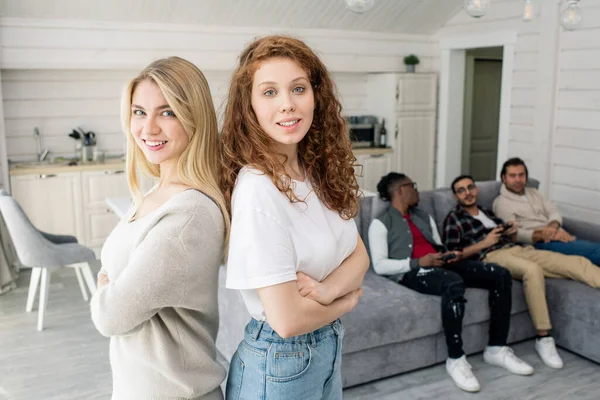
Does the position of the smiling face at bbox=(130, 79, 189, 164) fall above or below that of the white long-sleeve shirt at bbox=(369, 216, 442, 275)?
above

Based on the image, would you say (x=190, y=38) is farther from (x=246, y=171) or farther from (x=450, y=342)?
(x=246, y=171)

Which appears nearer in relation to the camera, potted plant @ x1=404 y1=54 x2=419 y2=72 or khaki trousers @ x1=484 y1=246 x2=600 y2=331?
khaki trousers @ x1=484 y1=246 x2=600 y2=331

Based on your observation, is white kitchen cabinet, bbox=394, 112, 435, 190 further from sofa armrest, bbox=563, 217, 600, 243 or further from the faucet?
the faucet

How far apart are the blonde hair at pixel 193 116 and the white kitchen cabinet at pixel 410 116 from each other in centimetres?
577

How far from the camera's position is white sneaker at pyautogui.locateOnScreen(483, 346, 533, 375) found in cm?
332

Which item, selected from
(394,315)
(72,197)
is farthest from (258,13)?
(394,315)

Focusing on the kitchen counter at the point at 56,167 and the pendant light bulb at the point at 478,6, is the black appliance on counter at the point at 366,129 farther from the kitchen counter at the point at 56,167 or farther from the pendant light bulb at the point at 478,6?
the pendant light bulb at the point at 478,6

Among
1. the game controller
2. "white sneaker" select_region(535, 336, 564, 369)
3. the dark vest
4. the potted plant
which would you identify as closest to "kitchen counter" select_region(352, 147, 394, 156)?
the potted plant

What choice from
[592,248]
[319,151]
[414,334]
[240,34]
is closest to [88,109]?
[240,34]

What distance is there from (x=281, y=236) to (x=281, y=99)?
29 centimetres

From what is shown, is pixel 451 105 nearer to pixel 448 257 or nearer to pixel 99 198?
pixel 448 257

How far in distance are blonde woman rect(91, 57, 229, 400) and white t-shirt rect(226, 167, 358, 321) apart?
0.24 ft

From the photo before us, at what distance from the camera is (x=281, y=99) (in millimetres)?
1293

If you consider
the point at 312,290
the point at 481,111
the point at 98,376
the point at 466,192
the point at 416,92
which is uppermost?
the point at 416,92
